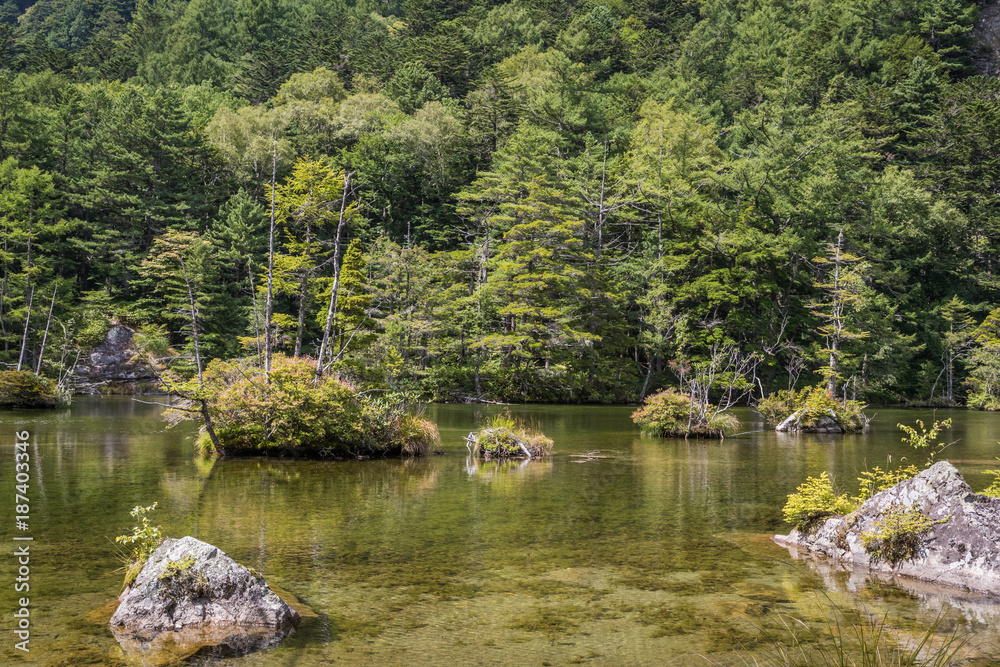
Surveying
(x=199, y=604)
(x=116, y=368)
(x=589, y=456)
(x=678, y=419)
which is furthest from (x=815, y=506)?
(x=116, y=368)

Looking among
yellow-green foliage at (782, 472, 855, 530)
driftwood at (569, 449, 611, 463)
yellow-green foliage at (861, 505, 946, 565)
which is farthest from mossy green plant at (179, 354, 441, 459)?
yellow-green foliage at (861, 505, 946, 565)

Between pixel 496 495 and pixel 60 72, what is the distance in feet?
247

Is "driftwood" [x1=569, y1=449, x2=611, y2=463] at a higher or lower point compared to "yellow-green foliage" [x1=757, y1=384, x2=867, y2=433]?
lower

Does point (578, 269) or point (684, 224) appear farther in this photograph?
point (684, 224)

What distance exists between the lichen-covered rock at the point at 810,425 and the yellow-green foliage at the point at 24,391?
2841 cm

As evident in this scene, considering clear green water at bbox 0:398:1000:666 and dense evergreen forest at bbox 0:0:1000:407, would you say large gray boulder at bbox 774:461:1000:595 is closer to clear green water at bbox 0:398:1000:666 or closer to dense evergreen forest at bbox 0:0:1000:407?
clear green water at bbox 0:398:1000:666

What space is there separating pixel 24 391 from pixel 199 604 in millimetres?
27642

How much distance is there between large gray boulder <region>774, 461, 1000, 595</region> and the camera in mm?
7766

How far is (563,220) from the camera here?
1720 inches

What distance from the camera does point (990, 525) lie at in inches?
313

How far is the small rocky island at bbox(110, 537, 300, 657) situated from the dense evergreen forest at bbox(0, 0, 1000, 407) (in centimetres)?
2405

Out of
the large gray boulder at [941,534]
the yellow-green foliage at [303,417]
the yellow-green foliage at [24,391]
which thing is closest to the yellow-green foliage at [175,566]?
the large gray boulder at [941,534]

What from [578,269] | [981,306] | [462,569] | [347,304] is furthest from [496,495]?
[981,306]

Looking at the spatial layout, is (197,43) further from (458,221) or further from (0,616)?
(0,616)
